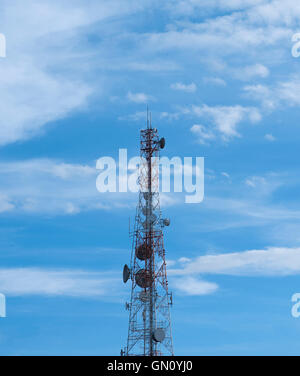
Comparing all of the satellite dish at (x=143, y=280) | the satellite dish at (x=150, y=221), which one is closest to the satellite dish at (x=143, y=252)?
the satellite dish at (x=143, y=280)

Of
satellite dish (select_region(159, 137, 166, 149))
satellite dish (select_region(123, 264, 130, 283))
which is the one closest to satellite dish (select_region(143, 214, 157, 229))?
satellite dish (select_region(123, 264, 130, 283))

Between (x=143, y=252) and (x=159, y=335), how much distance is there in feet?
36.7

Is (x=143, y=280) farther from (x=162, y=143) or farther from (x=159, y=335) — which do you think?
(x=162, y=143)

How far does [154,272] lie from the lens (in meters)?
77.9

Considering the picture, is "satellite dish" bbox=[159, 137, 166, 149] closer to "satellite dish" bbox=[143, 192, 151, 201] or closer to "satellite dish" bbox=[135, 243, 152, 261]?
"satellite dish" bbox=[143, 192, 151, 201]

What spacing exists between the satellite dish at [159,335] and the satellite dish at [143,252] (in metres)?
9.98

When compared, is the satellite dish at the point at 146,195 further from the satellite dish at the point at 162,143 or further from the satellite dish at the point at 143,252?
the satellite dish at the point at 162,143

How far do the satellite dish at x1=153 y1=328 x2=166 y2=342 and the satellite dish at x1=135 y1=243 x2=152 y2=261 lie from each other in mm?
9983

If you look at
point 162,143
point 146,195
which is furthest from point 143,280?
point 162,143

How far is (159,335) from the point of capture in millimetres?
72750

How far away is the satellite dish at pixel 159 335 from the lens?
72.6 m
